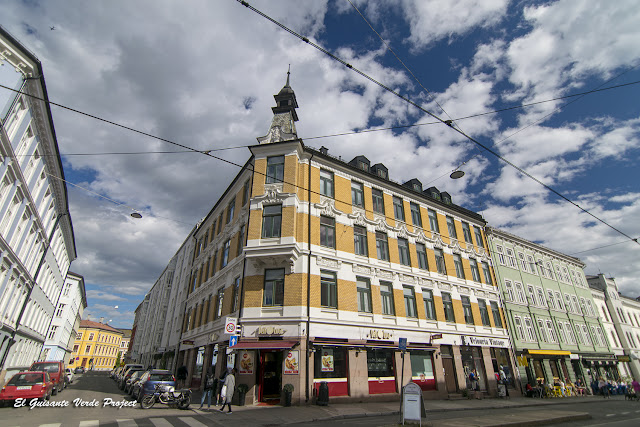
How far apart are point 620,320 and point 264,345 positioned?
49212mm

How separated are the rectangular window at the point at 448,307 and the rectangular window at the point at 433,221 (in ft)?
17.5

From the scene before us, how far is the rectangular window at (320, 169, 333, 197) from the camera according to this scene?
70.4ft

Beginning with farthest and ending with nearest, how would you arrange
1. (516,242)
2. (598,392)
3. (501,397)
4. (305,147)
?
(516,242), (598,392), (501,397), (305,147)

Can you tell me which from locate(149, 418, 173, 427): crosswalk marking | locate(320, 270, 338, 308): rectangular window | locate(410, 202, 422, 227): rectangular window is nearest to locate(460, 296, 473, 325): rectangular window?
locate(410, 202, 422, 227): rectangular window

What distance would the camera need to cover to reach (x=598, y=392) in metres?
30.0

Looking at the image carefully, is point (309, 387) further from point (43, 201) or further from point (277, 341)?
point (43, 201)

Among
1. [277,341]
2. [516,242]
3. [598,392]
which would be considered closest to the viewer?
[277,341]

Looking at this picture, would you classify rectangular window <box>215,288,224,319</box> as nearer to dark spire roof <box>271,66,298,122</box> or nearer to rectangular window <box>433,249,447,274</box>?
dark spire roof <box>271,66,298,122</box>

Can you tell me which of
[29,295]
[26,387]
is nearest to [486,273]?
[26,387]

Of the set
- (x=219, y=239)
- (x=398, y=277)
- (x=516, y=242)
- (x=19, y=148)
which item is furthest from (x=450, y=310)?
(x=19, y=148)

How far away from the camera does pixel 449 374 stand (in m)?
21.8

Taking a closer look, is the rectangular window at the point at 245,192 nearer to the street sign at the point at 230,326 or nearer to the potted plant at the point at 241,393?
the street sign at the point at 230,326

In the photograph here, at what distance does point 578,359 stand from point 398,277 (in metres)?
24.9

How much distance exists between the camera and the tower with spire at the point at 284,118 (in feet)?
70.6
